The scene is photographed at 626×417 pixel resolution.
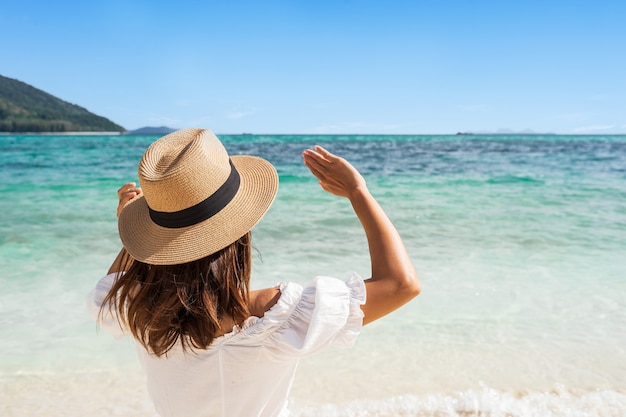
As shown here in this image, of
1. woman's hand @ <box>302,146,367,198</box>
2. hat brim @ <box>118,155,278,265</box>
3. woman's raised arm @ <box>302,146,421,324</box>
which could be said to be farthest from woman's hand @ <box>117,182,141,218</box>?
woman's raised arm @ <box>302,146,421,324</box>

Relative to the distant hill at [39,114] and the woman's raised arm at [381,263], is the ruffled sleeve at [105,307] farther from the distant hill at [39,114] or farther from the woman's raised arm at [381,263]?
the distant hill at [39,114]

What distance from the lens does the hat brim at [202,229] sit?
1.16 metres

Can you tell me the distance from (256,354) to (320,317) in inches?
7.9

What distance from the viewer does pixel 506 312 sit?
3879 millimetres

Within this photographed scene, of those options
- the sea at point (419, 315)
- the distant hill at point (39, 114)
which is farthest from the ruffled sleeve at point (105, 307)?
the distant hill at point (39, 114)

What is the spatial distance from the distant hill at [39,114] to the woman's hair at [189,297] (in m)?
89.5

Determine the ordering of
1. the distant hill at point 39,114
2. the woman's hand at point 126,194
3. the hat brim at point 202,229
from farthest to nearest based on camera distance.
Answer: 1. the distant hill at point 39,114
2. the woman's hand at point 126,194
3. the hat brim at point 202,229

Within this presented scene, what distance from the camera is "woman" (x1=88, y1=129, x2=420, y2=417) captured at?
1172 millimetres

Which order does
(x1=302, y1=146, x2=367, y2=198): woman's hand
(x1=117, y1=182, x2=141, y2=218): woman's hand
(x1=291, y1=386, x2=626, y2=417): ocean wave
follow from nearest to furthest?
(x1=302, y1=146, x2=367, y2=198): woman's hand → (x1=117, y1=182, x2=141, y2=218): woman's hand → (x1=291, y1=386, x2=626, y2=417): ocean wave

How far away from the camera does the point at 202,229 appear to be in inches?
47.0

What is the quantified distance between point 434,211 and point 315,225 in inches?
86.9

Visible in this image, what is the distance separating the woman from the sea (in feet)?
4.83

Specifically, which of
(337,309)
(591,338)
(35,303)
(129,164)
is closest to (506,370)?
(591,338)

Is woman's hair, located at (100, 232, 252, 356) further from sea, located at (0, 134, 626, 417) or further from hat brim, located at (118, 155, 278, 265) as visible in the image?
sea, located at (0, 134, 626, 417)
